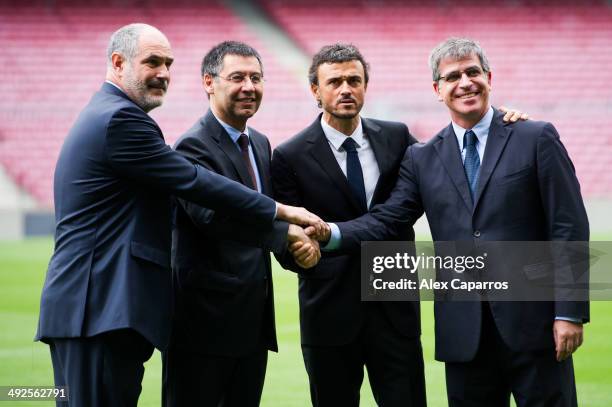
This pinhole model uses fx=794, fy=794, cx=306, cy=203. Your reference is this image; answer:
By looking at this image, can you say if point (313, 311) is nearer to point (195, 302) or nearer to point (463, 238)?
point (195, 302)

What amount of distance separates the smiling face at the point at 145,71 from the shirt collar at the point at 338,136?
0.78 m

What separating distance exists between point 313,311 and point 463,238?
0.75 meters

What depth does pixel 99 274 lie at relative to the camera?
278 centimetres

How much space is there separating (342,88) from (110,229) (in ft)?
3.80

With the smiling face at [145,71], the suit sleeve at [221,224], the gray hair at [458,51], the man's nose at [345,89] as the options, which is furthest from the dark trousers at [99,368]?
the gray hair at [458,51]

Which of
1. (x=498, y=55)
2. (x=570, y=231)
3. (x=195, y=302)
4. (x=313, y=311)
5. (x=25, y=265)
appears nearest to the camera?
(x=570, y=231)

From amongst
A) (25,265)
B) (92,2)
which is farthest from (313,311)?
(92,2)

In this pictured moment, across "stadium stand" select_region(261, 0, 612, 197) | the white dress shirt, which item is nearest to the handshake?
the white dress shirt

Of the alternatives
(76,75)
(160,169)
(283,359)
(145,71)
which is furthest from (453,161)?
(76,75)

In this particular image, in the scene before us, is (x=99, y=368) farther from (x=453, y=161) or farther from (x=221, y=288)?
(x=453, y=161)

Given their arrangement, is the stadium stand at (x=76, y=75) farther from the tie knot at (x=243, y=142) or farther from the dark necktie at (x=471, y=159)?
the dark necktie at (x=471, y=159)

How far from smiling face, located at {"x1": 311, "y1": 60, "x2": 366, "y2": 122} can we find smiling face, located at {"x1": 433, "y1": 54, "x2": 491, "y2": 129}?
0.44 meters

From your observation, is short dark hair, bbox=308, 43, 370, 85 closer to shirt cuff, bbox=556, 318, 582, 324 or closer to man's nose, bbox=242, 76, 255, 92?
man's nose, bbox=242, 76, 255, 92

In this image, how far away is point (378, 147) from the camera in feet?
11.1
